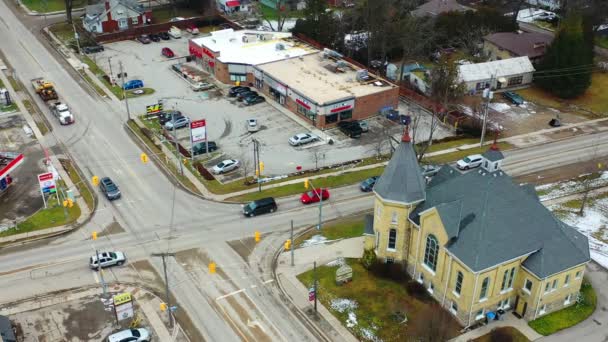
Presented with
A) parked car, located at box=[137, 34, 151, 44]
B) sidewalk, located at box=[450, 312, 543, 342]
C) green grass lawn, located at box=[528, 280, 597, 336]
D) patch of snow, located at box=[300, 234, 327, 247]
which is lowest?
sidewalk, located at box=[450, 312, 543, 342]

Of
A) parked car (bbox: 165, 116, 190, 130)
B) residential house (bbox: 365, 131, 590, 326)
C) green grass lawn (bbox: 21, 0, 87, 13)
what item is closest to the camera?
residential house (bbox: 365, 131, 590, 326)

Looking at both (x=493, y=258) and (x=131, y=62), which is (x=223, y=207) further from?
(x=131, y=62)

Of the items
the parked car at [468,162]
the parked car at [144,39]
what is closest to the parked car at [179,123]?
the parked car at [468,162]

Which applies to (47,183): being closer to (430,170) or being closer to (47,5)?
(430,170)

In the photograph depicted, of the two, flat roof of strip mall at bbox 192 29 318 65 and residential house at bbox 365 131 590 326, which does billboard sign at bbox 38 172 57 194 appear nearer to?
residential house at bbox 365 131 590 326

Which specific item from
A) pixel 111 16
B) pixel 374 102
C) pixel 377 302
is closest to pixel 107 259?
pixel 377 302

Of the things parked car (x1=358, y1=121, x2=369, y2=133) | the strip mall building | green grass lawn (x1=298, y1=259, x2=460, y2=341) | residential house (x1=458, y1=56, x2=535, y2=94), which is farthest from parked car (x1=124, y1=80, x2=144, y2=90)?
green grass lawn (x1=298, y1=259, x2=460, y2=341)

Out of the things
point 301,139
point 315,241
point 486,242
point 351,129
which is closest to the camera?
point 486,242
